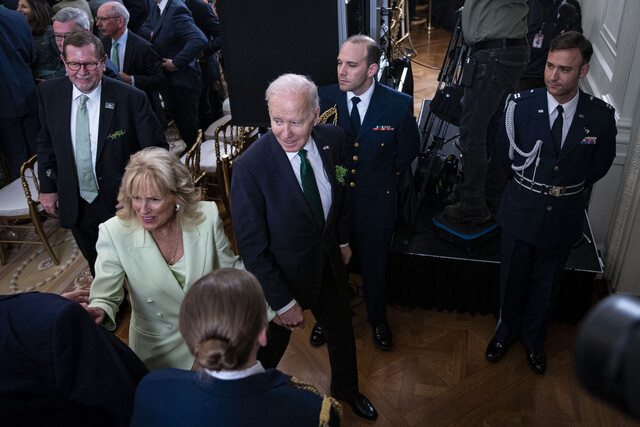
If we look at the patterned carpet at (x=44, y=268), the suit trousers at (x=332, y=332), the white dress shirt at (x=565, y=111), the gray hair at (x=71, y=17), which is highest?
the gray hair at (x=71, y=17)

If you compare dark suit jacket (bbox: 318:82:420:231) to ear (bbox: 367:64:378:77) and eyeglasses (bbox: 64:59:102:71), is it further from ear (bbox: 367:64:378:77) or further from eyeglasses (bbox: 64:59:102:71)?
eyeglasses (bbox: 64:59:102:71)

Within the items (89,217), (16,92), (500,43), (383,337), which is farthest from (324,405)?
(16,92)

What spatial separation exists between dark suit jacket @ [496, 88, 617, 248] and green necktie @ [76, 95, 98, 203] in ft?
7.23

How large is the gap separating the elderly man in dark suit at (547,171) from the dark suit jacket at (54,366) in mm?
2060

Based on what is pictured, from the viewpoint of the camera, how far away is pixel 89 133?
3.12 meters

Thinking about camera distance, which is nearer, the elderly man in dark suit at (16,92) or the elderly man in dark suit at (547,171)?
the elderly man in dark suit at (547,171)

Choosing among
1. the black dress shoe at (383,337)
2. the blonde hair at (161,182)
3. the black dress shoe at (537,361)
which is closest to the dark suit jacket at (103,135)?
the blonde hair at (161,182)

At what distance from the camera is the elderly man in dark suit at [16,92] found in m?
4.34

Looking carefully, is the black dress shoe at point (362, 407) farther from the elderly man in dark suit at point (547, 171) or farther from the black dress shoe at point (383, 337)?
the elderly man in dark suit at point (547, 171)

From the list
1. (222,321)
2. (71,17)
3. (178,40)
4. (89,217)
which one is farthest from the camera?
(178,40)

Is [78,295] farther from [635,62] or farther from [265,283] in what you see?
[635,62]

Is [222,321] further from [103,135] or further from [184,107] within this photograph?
[184,107]

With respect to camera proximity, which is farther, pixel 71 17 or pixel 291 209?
pixel 71 17

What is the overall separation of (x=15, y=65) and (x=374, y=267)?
3.28m
